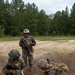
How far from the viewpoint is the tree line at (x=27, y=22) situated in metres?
64.2

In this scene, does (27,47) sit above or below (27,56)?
above

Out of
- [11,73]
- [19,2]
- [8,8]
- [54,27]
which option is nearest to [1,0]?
[8,8]

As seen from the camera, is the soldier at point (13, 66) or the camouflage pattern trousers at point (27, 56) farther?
the camouflage pattern trousers at point (27, 56)

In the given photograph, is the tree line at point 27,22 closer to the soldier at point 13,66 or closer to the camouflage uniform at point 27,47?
the camouflage uniform at point 27,47

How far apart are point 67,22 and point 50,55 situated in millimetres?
56382

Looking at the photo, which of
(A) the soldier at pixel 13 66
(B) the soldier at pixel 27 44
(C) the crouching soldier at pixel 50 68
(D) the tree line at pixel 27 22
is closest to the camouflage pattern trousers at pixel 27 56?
(B) the soldier at pixel 27 44

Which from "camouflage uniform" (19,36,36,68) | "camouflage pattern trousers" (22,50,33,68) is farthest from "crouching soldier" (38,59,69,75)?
"camouflage pattern trousers" (22,50,33,68)

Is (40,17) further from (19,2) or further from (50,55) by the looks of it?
(50,55)

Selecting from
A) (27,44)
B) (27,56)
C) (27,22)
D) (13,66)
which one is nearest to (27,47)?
(27,44)

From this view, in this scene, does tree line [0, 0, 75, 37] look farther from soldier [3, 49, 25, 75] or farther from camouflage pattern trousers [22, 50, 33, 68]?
soldier [3, 49, 25, 75]

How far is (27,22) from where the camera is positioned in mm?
70875

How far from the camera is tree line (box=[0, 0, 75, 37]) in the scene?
64.2 metres

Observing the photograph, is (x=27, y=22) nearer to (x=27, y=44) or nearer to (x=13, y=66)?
(x=27, y=44)

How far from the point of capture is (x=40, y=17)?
77125 mm
